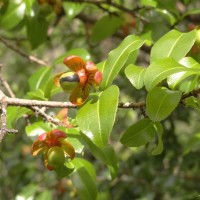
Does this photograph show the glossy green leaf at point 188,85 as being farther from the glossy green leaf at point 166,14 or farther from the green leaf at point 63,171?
the glossy green leaf at point 166,14

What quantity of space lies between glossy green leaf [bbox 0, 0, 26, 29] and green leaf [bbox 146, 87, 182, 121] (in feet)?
2.93

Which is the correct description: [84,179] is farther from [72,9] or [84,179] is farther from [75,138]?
[72,9]

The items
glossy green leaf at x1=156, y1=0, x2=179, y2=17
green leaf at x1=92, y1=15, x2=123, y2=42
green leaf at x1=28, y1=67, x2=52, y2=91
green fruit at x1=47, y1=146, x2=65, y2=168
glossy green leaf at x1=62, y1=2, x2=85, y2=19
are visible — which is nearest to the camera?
green fruit at x1=47, y1=146, x2=65, y2=168

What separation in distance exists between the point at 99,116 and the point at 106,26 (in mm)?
→ 1096

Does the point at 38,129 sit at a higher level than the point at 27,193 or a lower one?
higher

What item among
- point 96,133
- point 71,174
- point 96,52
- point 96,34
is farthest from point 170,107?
point 96,52

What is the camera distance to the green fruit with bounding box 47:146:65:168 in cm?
Answer: 108

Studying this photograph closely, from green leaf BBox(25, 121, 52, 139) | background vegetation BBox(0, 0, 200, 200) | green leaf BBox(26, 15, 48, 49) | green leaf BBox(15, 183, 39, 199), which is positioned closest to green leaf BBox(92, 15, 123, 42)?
background vegetation BBox(0, 0, 200, 200)

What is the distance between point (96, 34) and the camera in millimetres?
2092

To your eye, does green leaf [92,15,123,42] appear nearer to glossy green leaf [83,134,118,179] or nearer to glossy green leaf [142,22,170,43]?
glossy green leaf [142,22,170,43]

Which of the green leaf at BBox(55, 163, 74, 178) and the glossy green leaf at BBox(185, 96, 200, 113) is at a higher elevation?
the glossy green leaf at BBox(185, 96, 200, 113)

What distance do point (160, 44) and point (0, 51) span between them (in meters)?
3.06

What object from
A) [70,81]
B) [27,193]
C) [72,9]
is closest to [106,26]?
[72,9]

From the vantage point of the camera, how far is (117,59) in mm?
1129
